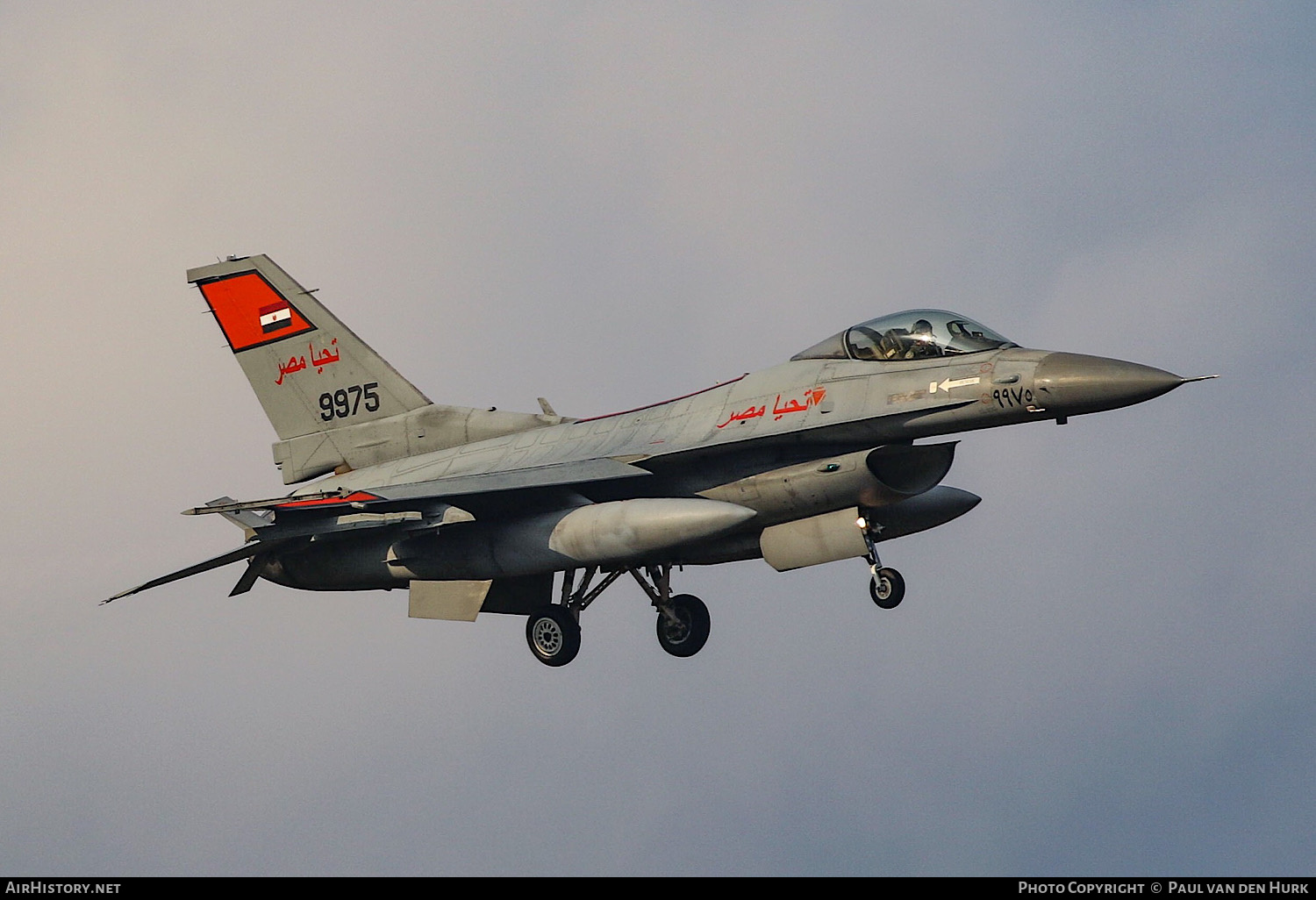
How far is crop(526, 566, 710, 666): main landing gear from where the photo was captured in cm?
2522

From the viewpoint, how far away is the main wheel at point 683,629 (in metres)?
25.6

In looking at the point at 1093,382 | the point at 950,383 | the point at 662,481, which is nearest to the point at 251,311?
the point at 662,481

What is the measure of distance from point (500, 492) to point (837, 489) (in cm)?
426

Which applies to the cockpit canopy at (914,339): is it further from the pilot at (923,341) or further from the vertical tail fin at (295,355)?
the vertical tail fin at (295,355)

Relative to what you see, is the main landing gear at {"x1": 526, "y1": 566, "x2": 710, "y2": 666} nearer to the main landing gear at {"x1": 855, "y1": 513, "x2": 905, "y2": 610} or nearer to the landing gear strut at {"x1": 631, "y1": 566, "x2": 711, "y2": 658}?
the landing gear strut at {"x1": 631, "y1": 566, "x2": 711, "y2": 658}

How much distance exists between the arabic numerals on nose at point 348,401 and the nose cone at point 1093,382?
10.7m

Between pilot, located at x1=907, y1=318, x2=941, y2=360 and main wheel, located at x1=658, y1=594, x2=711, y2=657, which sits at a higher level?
pilot, located at x1=907, y1=318, x2=941, y2=360

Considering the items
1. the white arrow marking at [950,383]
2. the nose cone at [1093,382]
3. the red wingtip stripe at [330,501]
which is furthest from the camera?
the red wingtip stripe at [330,501]

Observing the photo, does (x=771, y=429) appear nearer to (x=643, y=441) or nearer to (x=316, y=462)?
(x=643, y=441)

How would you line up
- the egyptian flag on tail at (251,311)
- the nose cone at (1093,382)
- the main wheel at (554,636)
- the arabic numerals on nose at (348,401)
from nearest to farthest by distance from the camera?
1. the nose cone at (1093,382)
2. the main wheel at (554,636)
3. the arabic numerals on nose at (348,401)
4. the egyptian flag on tail at (251,311)

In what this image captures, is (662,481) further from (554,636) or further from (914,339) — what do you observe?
(914,339)

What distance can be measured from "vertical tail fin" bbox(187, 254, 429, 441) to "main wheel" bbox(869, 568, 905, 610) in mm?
8157

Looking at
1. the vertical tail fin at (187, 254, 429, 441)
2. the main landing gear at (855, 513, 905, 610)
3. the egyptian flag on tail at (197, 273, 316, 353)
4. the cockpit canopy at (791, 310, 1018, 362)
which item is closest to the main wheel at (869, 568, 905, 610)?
the main landing gear at (855, 513, 905, 610)

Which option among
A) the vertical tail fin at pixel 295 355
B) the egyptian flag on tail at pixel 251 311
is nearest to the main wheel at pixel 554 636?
the vertical tail fin at pixel 295 355
